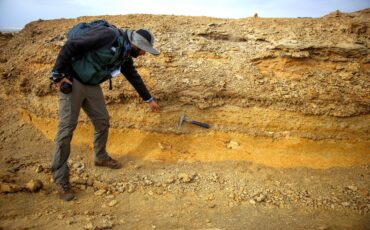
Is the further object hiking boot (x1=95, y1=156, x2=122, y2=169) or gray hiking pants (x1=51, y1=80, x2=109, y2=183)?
hiking boot (x1=95, y1=156, x2=122, y2=169)

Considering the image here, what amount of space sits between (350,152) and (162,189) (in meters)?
2.82

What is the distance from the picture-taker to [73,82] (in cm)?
305

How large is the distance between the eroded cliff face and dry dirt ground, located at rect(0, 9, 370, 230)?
0.02 metres

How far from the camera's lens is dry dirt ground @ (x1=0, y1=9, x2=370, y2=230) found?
11.0 ft

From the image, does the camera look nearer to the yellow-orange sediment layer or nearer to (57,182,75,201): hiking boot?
(57,182,75,201): hiking boot

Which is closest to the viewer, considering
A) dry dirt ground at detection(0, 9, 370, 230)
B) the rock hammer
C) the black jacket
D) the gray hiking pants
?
the black jacket

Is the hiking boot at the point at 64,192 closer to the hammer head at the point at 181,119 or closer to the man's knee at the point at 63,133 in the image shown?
the man's knee at the point at 63,133

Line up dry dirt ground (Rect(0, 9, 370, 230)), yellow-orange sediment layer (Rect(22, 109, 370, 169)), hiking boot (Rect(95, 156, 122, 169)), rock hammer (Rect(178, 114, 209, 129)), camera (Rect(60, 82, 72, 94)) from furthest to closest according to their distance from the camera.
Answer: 1. rock hammer (Rect(178, 114, 209, 129))
2. yellow-orange sediment layer (Rect(22, 109, 370, 169))
3. hiking boot (Rect(95, 156, 122, 169))
4. dry dirt ground (Rect(0, 9, 370, 230))
5. camera (Rect(60, 82, 72, 94))

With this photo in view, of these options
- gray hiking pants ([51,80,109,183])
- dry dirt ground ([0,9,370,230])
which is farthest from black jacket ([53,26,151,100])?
dry dirt ground ([0,9,370,230])

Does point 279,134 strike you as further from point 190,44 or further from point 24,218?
point 24,218

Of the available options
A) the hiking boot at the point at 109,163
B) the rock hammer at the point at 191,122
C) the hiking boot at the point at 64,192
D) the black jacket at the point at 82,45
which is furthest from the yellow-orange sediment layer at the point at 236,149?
the black jacket at the point at 82,45

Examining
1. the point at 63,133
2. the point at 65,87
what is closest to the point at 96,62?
the point at 65,87

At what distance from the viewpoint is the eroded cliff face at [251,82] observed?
4.29m

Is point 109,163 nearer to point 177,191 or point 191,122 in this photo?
point 177,191
